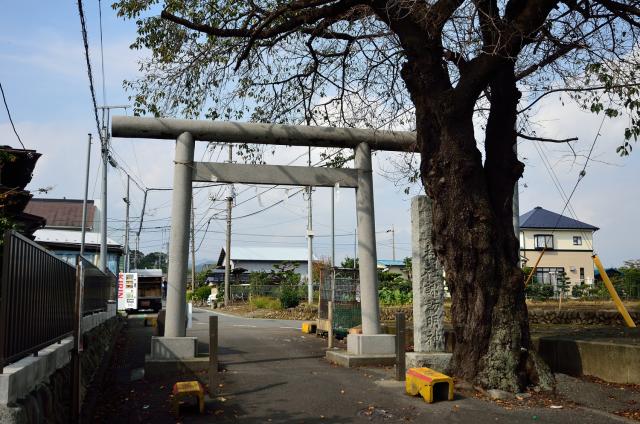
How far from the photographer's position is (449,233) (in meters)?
9.91

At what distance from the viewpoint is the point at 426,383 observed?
8.78 m

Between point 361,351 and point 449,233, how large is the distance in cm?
404

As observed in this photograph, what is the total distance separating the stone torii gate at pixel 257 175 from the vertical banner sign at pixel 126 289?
93.9 feet

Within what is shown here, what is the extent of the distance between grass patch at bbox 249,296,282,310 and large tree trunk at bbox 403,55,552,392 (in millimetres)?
27758

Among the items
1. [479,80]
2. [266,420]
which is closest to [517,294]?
[479,80]

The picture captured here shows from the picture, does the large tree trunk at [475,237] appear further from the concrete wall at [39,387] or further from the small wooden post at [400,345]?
the concrete wall at [39,387]

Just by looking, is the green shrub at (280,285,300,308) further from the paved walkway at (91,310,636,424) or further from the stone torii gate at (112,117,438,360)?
the paved walkway at (91,310,636,424)

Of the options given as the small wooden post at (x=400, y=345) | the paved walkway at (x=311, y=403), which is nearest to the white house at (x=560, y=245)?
the paved walkway at (x=311, y=403)

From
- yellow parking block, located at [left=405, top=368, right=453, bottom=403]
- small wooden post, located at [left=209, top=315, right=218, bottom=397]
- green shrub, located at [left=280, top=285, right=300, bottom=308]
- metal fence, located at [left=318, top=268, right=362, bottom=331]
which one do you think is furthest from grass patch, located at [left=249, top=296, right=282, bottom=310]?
yellow parking block, located at [left=405, top=368, right=453, bottom=403]

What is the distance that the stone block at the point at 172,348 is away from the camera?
1177 cm

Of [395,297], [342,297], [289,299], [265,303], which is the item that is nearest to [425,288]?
[342,297]

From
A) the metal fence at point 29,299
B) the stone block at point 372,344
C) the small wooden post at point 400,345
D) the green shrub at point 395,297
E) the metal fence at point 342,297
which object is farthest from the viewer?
the green shrub at point 395,297

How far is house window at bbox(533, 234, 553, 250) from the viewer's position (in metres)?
52.4

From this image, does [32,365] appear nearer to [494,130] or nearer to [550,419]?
[550,419]
